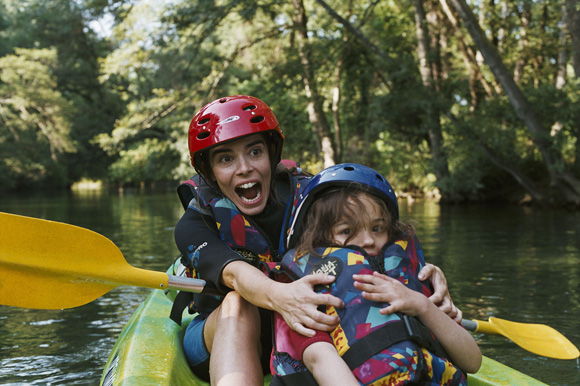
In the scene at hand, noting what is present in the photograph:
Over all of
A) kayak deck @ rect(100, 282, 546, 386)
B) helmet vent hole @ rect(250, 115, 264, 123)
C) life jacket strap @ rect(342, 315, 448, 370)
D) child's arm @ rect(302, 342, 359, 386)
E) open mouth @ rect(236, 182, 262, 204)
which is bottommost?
kayak deck @ rect(100, 282, 546, 386)

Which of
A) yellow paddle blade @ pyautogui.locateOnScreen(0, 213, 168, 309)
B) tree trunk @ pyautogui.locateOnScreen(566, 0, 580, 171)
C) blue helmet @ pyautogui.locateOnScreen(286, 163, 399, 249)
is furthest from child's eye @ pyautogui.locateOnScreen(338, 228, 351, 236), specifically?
tree trunk @ pyautogui.locateOnScreen(566, 0, 580, 171)

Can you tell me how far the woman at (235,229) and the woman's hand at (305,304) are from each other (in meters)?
0.09

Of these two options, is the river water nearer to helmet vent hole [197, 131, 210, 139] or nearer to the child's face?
helmet vent hole [197, 131, 210, 139]

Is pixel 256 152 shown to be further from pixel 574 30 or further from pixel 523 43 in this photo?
pixel 523 43

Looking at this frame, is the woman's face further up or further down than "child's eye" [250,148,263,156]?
further down

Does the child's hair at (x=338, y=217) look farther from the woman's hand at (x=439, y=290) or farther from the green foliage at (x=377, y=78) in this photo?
the green foliage at (x=377, y=78)

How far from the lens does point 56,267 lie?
2.47 meters

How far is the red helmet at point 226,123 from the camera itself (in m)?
2.41

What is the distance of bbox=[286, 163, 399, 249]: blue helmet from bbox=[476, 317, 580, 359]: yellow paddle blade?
139 centimetres

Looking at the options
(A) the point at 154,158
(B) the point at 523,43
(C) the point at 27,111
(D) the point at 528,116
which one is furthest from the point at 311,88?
(C) the point at 27,111

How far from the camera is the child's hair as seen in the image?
6.34 feet

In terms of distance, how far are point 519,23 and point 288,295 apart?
15039mm

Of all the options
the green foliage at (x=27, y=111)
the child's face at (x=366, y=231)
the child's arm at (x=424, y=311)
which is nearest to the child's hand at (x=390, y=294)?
the child's arm at (x=424, y=311)

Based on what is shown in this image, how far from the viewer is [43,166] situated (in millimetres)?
34344
